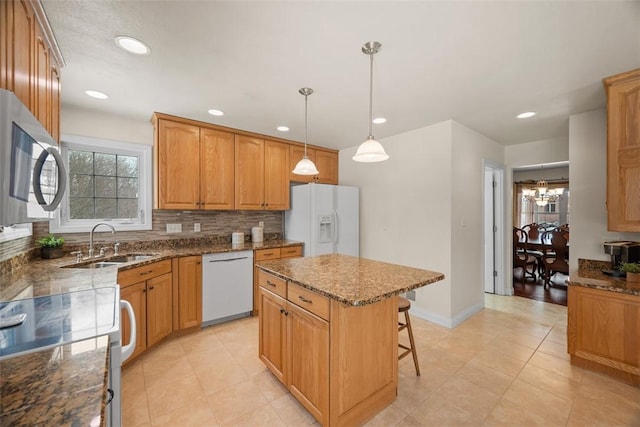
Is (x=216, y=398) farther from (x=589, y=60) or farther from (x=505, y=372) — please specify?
(x=589, y=60)

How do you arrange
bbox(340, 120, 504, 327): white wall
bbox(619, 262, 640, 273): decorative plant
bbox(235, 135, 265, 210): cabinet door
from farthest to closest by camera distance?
bbox(235, 135, 265, 210): cabinet door, bbox(340, 120, 504, 327): white wall, bbox(619, 262, 640, 273): decorative plant

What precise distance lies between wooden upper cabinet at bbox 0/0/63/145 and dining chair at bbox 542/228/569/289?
6208 millimetres

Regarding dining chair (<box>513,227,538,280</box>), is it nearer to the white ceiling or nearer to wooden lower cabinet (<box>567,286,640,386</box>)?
the white ceiling

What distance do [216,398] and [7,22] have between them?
2328mm

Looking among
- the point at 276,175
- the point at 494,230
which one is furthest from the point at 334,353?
the point at 494,230

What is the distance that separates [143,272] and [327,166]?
3.00 metres

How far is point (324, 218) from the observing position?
3789 millimetres

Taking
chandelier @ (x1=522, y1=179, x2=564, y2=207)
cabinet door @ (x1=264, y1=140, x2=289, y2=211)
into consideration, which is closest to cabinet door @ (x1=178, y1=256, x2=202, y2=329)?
cabinet door @ (x1=264, y1=140, x2=289, y2=211)

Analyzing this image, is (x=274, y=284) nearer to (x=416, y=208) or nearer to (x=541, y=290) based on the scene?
(x=416, y=208)

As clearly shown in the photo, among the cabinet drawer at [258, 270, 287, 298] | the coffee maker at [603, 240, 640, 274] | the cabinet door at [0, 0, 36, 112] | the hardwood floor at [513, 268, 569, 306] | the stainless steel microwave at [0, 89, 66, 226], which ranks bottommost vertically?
the hardwood floor at [513, 268, 569, 306]

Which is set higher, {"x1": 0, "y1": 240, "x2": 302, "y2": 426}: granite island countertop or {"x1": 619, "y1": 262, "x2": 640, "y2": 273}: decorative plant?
{"x1": 0, "y1": 240, "x2": 302, "y2": 426}: granite island countertop

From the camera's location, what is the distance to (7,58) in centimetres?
110

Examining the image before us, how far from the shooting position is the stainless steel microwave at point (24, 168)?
819 mm

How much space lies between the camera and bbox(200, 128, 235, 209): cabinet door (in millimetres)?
3277
